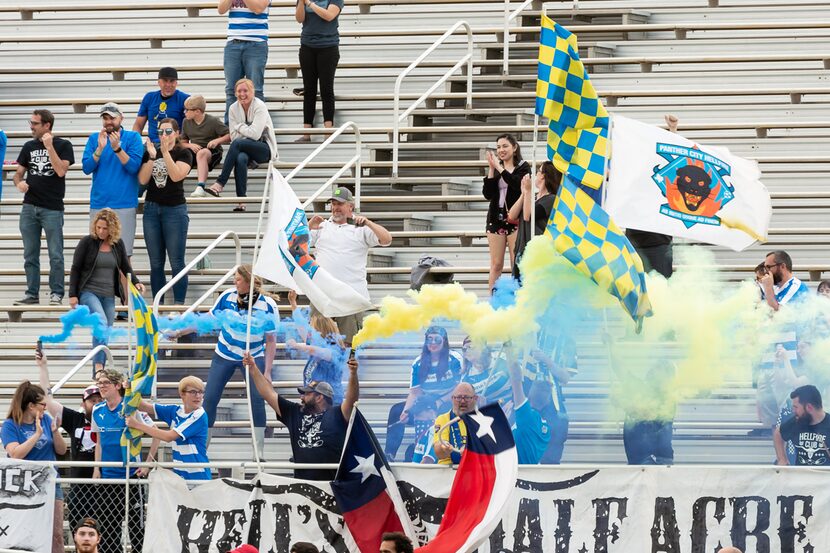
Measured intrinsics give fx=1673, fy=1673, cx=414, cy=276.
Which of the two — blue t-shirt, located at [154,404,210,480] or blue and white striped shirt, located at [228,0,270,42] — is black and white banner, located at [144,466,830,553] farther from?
blue and white striped shirt, located at [228,0,270,42]

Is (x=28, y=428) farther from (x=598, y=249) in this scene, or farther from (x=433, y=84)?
(x=433, y=84)

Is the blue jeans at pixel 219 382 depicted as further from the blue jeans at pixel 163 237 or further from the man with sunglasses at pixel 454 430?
the blue jeans at pixel 163 237

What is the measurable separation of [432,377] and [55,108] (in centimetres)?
806

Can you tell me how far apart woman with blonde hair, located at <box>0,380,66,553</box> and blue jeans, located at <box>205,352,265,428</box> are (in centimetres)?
111

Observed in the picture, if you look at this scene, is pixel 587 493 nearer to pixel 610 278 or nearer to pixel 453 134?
pixel 610 278

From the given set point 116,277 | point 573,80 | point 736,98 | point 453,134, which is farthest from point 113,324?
point 736,98

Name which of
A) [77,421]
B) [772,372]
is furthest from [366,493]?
[77,421]

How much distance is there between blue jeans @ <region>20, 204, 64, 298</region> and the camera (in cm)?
1415

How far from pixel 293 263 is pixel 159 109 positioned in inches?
198

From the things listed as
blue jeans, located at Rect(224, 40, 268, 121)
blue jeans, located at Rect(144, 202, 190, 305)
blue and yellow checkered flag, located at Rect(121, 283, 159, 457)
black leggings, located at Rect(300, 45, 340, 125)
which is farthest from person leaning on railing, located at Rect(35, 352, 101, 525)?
black leggings, located at Rect(300, 45, 340, 125)

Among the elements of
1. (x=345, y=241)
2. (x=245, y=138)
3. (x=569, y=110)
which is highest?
(x=569, y=110)

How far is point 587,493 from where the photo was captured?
9680 millimetres

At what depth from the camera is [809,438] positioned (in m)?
9.70

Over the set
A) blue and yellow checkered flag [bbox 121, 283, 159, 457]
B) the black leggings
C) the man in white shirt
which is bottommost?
blue and yellow checkered flag [bbox 121, 283, 159, 457]
